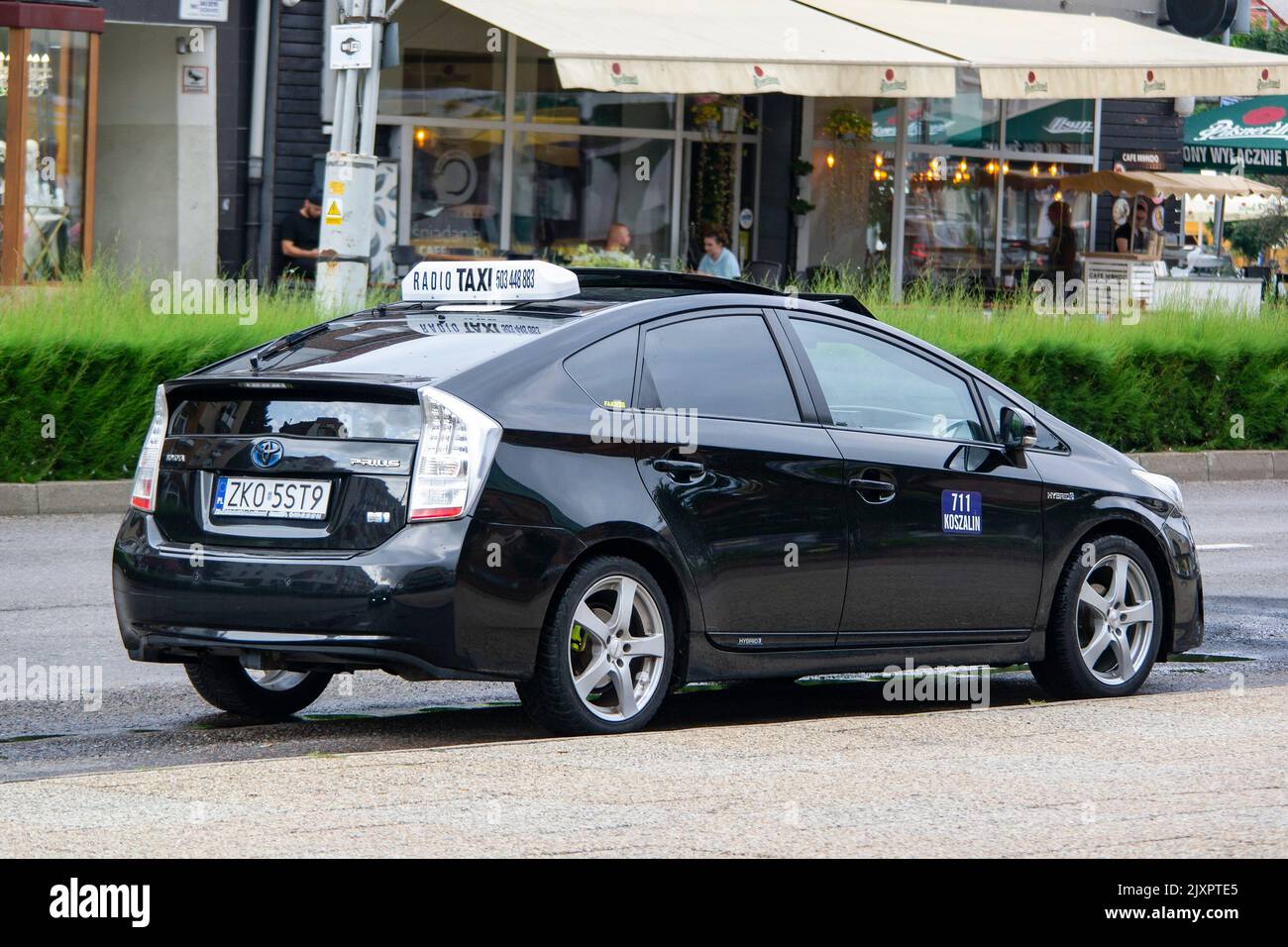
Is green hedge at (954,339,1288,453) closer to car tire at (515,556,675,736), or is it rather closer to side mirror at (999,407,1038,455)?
side mirror at (999,407,1038,455)

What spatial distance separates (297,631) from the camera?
6418mm

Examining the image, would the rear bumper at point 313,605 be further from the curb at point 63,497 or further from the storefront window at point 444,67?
the storefront window at point 444,67

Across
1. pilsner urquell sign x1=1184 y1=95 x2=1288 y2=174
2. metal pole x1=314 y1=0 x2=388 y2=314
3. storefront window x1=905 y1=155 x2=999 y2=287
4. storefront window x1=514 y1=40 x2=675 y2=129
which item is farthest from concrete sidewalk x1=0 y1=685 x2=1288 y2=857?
pilsner urquell sign x1=1184 y1=95 x2=1288 y2=174

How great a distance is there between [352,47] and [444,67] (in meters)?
8.06

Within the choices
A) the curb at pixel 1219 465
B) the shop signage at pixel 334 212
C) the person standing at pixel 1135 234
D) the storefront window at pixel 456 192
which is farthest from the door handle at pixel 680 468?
the person standing at pixel 1135 234

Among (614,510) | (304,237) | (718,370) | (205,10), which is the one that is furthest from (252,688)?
(205,10)

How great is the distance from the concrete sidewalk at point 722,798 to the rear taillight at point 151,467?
1297mm

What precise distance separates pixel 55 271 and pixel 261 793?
15.6 m

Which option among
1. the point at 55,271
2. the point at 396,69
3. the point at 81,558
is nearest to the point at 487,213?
the point at 396,69

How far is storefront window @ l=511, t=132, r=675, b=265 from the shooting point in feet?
80.7

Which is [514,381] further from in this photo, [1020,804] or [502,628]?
[1020,804]

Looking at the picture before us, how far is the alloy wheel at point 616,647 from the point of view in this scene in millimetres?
6672

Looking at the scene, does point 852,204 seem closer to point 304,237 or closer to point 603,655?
point 304,237

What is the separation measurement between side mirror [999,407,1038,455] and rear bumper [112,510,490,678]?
2365 mm
